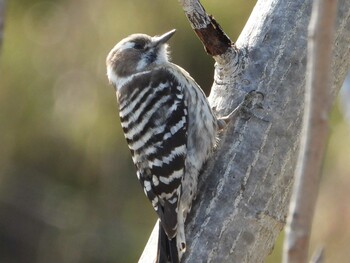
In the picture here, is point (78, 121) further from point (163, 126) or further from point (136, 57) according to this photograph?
point (163, 126)

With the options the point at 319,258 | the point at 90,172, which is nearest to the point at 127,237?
A: the point at 90,172

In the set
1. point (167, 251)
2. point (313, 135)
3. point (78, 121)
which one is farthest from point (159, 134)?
point (78, 121)

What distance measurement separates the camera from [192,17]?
10.3 ft

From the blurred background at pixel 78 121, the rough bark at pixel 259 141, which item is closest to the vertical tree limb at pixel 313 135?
the rough bark at pixel 259 141

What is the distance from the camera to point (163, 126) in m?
3.74

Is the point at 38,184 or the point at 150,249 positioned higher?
Answer: the point at 150,249

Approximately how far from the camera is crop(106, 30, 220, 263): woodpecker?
11.1ft

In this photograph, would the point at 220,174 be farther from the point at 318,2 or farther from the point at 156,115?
the point at 318,2

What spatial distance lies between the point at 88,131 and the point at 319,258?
5.22m

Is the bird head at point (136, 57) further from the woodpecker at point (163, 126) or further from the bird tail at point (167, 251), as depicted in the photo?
the bird tail at point (167, 251)

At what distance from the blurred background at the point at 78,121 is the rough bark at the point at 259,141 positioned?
3.01 metres

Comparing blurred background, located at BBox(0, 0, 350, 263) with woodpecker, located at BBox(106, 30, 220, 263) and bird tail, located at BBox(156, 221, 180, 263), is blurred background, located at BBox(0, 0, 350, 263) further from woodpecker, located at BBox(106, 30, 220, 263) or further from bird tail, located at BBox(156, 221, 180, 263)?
bird tail, located at BBox(156, 221, 180, 263)

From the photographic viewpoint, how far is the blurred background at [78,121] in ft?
21.1

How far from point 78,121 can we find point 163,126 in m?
2.93
